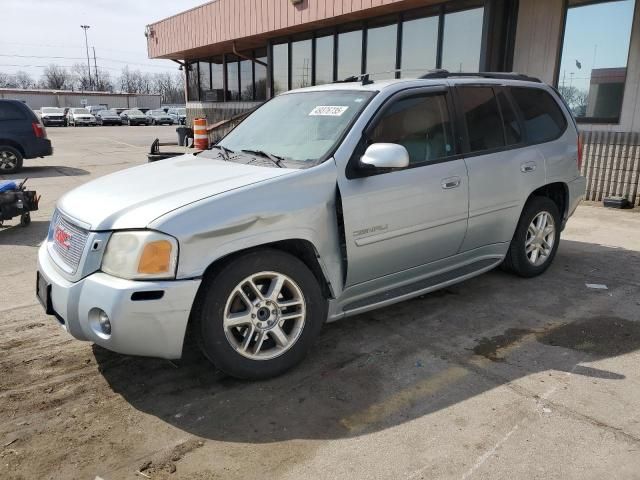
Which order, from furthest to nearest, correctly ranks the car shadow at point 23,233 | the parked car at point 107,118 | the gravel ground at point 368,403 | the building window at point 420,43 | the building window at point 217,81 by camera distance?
the parked car at point 107,118
the building window at point 217,81
the building window at point 420,43
the car shadow at point 23,233
the gravel ground at point 368,403

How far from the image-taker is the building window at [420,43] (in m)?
11.1

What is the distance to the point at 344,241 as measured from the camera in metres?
3.38

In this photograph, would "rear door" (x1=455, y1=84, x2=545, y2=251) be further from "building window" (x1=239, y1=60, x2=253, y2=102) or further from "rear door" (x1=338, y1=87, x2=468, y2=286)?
"building window" (x1=239, y1=60, x2=253, y2=102)

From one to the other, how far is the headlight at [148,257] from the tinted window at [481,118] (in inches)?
100.0

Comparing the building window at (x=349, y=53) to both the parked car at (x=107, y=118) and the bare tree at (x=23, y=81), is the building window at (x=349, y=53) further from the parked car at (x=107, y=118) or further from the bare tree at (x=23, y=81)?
the bare tree at (x=23, y=81)

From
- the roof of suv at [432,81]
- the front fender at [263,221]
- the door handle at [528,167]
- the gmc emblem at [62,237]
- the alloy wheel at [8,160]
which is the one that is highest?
the roof of suv at [432,81]

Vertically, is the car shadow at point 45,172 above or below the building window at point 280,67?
below

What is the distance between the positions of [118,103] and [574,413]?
261 ft

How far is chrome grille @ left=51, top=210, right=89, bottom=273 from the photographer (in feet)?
9.66

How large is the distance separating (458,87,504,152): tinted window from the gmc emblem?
2.96 m

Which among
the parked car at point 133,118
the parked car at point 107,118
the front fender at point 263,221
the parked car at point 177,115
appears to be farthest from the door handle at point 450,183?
the parked car at point 133,118

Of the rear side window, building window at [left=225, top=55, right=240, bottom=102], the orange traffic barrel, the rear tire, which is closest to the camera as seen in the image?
the rear side window

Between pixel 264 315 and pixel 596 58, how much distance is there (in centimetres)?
840

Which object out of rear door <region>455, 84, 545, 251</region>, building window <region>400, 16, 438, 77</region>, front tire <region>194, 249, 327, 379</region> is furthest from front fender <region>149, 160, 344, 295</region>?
building window <region>400, 16, 438, 77</region>
